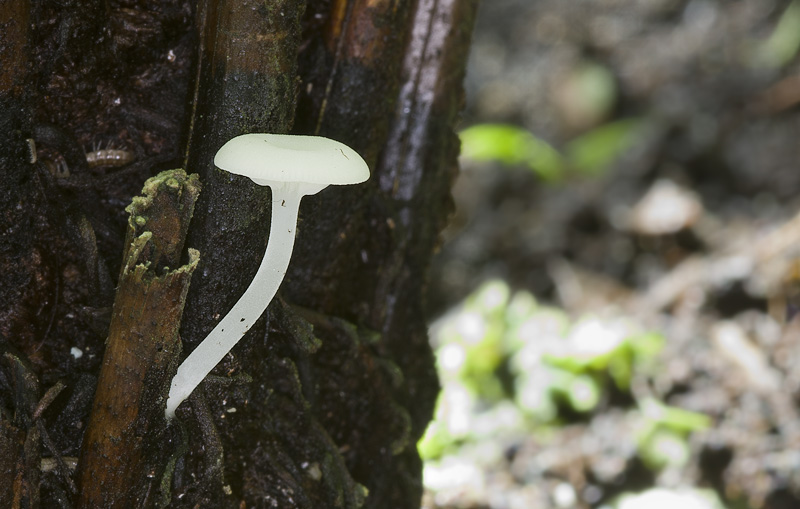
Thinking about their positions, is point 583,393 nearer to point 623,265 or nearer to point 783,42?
point 623,265

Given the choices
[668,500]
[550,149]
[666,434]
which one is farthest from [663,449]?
[550,149]

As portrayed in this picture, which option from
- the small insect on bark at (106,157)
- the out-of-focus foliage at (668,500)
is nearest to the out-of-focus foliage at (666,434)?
the out-of-focus foliage at (668,500)

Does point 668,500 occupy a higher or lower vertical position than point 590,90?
lower

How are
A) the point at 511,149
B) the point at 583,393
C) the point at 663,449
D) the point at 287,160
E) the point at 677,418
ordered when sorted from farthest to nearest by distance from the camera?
1. the point at 511,149
2. the point at 583,393
3. the point at 677,418
4. the point at 663,449
5. the point at 287,160

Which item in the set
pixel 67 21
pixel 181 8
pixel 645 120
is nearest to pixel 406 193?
pixel 181 8

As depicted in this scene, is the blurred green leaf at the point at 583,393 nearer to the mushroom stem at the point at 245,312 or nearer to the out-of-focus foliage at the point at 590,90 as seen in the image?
the mushroom stem at the point at 245,312

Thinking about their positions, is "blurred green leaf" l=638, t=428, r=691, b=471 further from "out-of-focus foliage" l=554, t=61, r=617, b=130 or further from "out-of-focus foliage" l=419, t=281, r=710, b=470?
"out-of-focus foliage" l=554, t=61, r=617, b=130

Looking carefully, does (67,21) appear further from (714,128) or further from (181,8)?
(714,128)
